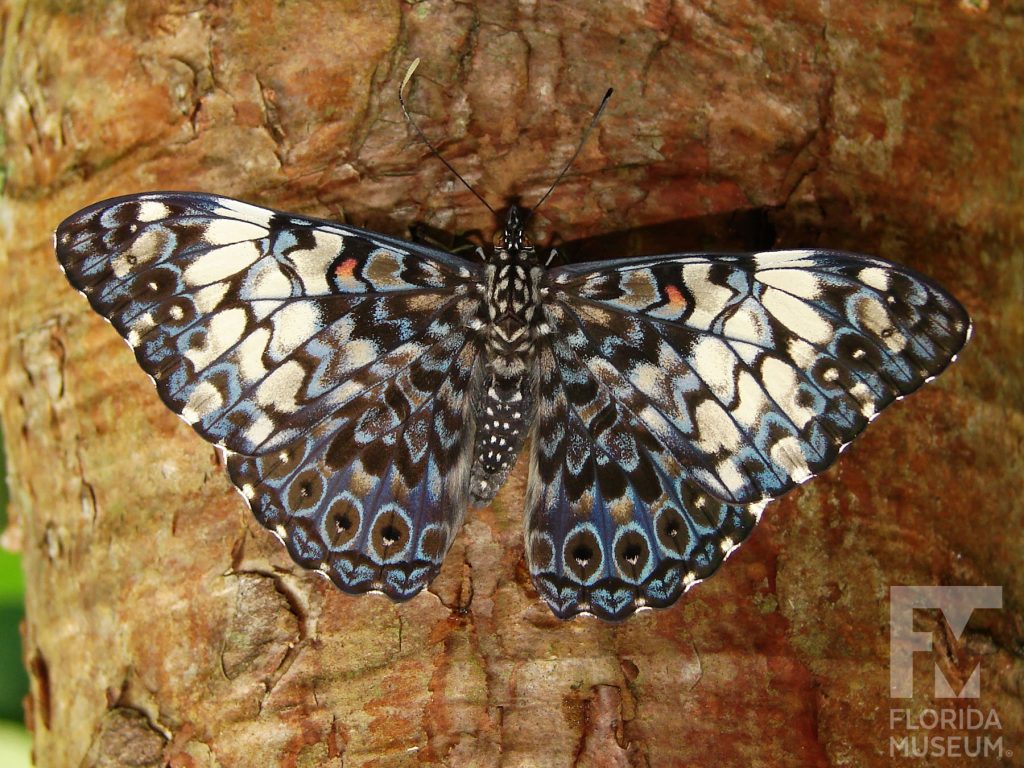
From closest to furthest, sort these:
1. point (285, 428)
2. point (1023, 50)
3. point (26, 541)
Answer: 1. point (285, 428)
2. point (1023, 50)
3. point (26, 541)

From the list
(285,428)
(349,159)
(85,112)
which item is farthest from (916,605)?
(85,112)

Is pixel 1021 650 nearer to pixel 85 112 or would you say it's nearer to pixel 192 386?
pixel 192 386

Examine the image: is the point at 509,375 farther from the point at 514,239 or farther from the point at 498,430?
the point at 514,239

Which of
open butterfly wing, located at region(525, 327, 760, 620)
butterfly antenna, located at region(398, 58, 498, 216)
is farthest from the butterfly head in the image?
open butterfly wing, located at region(525, 327, 760, 620)

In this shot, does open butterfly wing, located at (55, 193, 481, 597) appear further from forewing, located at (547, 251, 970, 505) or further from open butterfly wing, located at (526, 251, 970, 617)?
forewing, located at (547, 251, 970, 505)

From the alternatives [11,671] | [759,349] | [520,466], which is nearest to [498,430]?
[520,466]

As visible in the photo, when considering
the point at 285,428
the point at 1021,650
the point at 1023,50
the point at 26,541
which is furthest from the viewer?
the point at 26,541
